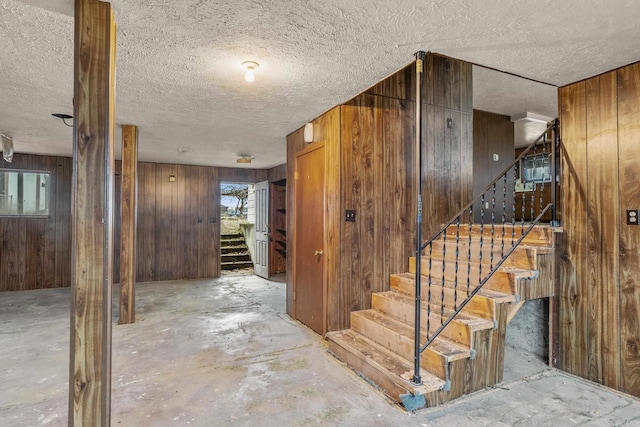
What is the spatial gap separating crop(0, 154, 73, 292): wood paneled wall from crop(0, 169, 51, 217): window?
93 mm

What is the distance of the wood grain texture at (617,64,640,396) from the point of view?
245cm

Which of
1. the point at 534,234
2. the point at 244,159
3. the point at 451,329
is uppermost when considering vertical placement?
the point at 244,159

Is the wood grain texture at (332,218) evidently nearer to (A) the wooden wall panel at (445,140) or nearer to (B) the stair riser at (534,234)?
(A) the wooden wall panel at (445,140)

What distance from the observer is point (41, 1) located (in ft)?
5.56

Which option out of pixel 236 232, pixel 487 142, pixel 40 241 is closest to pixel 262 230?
pixel 236 232

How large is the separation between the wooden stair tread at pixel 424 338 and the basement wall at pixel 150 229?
4.50 meters

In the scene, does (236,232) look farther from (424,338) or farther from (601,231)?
(601,231)

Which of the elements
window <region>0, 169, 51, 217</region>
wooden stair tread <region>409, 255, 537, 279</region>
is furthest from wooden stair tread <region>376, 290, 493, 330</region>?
window <region>0, 169, 51, 217</region>

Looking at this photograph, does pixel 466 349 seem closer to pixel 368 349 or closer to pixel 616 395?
pixel 368 349

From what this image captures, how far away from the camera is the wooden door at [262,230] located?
722 cm

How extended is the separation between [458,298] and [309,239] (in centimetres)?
171

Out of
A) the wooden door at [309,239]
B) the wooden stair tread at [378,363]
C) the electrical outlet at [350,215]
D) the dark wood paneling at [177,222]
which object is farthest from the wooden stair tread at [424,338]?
the dark wood paneling at [177,222]

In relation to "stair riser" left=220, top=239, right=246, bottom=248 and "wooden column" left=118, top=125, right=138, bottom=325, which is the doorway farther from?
"wooden column" left=118, top=125, right=138, bottom=325

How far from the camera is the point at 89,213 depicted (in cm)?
168
